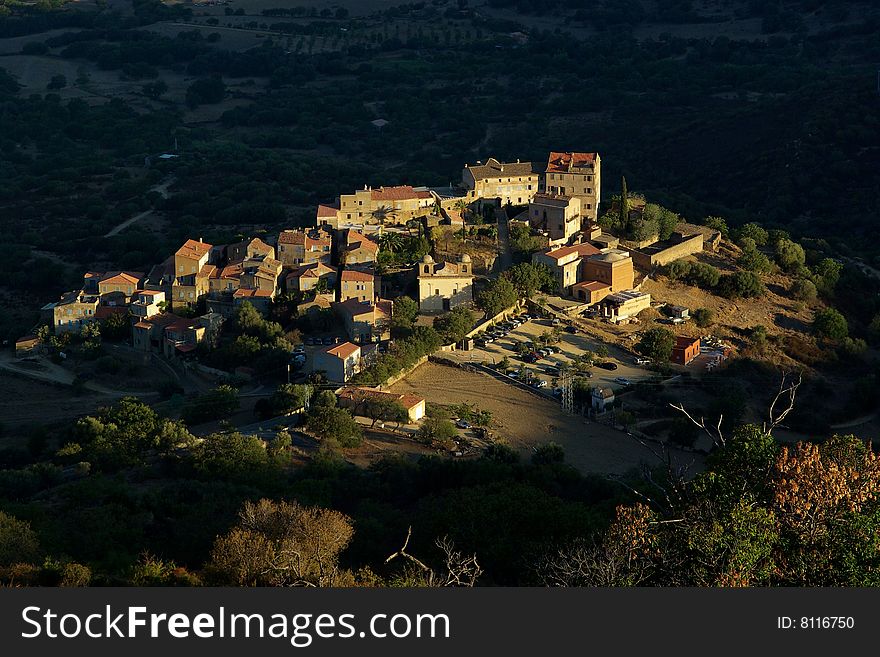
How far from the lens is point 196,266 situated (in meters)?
36.5

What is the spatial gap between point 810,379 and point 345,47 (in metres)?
58.9

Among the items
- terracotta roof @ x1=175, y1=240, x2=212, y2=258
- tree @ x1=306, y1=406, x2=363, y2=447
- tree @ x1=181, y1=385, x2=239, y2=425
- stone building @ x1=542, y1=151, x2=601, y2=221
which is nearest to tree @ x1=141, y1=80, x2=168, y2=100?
terracotta roof @ x1=175, y1=240, x2=212, y2=258

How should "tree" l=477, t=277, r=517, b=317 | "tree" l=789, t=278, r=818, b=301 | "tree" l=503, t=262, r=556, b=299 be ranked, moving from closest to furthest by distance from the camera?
1. "tree" l=477, t=277, r=517, b=317
2. "tree" l=503, t=262, r=556, b=299
3. "tree" l=789, t=278, r=818, b=301

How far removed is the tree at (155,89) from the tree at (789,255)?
150 ft

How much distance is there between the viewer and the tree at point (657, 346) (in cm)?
3253

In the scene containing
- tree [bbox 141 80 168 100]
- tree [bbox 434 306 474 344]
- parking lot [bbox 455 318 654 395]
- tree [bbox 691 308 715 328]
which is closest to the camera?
parking lot [bbox 455 318 654 395]

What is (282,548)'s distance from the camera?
1750 centimetres

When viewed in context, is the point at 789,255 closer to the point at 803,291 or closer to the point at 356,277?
the point at 803,291

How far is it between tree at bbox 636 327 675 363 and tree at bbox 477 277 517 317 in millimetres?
3533

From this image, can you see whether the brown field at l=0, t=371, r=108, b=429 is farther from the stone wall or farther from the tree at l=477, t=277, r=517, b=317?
the stone wall

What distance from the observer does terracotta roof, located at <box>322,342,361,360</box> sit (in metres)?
31.0

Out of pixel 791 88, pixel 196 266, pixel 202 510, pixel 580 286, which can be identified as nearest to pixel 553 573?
pixel 202 510

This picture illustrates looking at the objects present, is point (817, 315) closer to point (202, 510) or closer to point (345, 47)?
point (202, 510)

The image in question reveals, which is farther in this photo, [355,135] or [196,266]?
[355,135]
